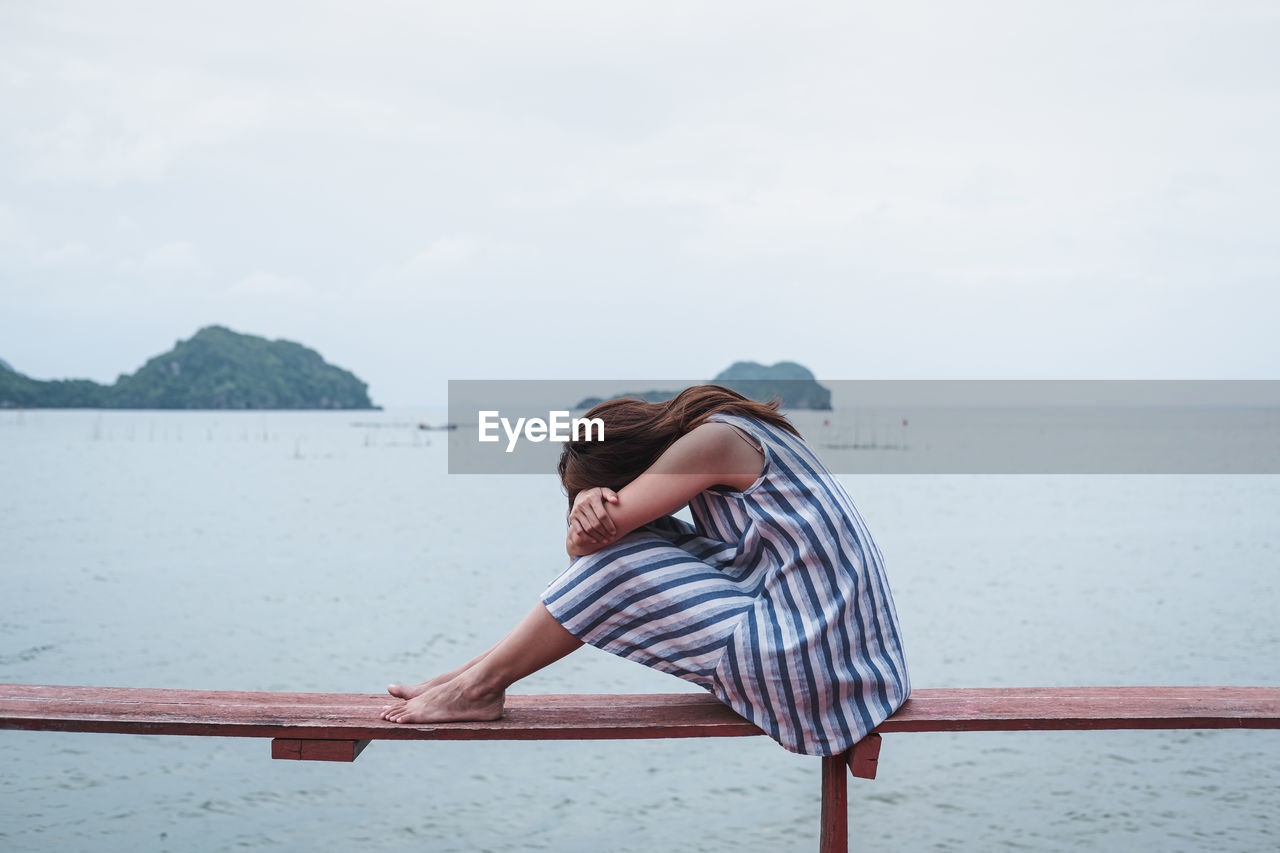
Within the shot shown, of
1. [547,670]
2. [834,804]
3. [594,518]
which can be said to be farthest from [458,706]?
[547,670]

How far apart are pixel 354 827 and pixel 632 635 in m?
3.22

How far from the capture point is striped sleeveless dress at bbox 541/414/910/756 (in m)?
1.85

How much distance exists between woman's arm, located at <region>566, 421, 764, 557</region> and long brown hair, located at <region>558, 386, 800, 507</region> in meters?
0.07

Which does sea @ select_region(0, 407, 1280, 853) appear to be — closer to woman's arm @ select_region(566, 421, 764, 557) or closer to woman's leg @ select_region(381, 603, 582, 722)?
woman's leg @ select_region(381, 603, 582, 722)

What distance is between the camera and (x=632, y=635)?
74.7 inches

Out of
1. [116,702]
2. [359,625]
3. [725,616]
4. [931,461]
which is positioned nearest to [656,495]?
[725,616]

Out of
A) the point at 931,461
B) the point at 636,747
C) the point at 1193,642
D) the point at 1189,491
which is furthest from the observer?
the point at 931,461

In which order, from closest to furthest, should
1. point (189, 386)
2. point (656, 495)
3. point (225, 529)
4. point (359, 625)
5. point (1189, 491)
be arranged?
point (656, 495) → point (359, 625) → point (225, 529) → point (1189, 491) → point (189, 386)

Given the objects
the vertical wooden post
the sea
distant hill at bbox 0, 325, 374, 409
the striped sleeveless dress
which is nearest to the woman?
the striped sleeveless dress

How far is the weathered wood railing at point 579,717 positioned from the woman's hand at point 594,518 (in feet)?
1.15

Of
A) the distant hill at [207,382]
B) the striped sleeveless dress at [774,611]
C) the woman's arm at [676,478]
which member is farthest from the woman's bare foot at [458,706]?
the distant hill at [207,382]

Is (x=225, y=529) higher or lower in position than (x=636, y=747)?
higher

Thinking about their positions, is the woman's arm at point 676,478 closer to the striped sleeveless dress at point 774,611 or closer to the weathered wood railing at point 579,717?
the striped sleeveless dress at point 774,611

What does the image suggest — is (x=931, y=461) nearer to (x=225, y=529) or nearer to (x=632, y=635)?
(x=225, y=529)
